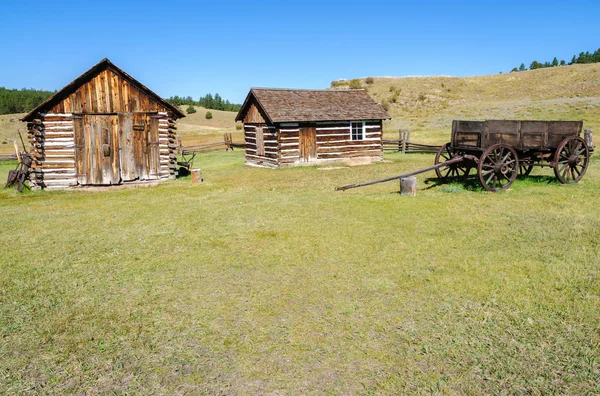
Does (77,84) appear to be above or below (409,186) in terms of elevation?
above

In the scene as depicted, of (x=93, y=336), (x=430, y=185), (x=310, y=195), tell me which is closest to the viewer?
(x=93, y=336)

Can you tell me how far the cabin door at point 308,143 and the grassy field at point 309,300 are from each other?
40.5ft

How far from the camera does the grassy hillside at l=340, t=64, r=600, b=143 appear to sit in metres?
41.0

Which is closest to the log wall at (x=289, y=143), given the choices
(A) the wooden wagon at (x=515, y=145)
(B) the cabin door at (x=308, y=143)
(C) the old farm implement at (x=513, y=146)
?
(B) the cabin door at (x=308, y=143)

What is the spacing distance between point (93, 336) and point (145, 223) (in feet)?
19.6

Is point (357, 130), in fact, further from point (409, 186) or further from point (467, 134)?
point (409, 186)

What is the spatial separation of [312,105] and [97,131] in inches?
470

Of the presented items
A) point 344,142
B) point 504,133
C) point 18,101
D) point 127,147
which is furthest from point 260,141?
point 18,101

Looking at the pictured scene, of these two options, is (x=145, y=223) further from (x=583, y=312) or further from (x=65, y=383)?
(x=583, y=312)

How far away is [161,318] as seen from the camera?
562 cm

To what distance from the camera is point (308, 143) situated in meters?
23.9

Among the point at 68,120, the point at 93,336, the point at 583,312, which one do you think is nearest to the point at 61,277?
the point at 93,336

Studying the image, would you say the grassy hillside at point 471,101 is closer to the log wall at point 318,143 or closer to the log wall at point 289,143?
the log wall at point 318,143

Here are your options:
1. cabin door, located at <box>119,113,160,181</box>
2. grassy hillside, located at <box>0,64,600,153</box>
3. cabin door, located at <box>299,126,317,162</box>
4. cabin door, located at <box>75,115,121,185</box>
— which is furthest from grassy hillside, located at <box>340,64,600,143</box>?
cabin door, located at <box>75,115,121,185</box>
